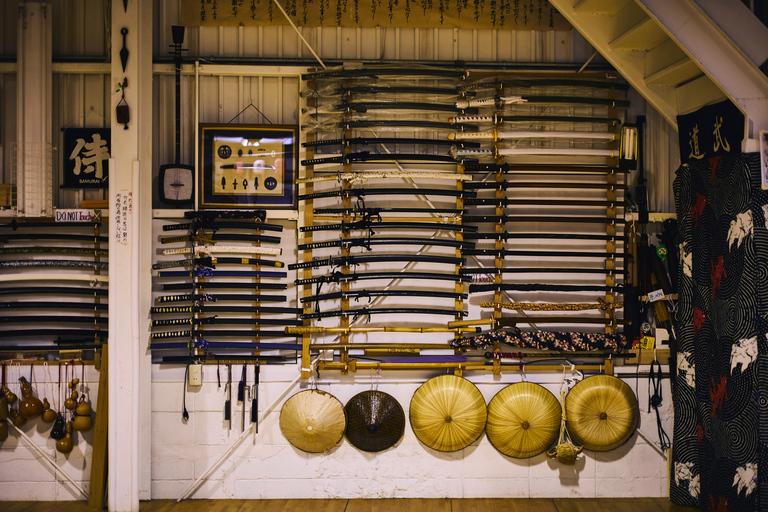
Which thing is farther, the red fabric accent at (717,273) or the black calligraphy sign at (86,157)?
the black calligraphy sign at (86,157)

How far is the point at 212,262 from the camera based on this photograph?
14.2ft

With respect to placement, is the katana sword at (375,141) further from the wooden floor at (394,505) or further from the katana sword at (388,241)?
the wooden floor at (394,505)

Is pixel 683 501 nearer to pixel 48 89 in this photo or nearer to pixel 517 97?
pixel 517 97

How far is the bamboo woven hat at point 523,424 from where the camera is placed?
4.22 meters

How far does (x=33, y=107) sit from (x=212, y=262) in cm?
196

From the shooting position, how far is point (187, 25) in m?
4.47

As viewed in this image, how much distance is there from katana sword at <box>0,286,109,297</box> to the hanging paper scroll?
2.42 meters

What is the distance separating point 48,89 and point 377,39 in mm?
2802

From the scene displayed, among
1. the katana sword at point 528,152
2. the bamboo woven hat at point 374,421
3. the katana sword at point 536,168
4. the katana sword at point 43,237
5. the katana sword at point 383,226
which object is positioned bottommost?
the bamboo woven hat at point 374,421

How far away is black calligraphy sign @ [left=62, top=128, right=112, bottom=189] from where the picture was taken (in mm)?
4438

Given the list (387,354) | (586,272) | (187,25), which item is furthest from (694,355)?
(187,25)

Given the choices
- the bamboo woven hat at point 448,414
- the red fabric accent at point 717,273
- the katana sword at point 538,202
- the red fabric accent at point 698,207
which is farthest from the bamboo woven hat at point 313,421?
the red fabric accent at point 698,207

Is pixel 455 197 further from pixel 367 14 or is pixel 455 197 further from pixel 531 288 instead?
pixel 367 14

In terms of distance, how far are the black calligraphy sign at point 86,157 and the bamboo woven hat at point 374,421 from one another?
2.84 metres
